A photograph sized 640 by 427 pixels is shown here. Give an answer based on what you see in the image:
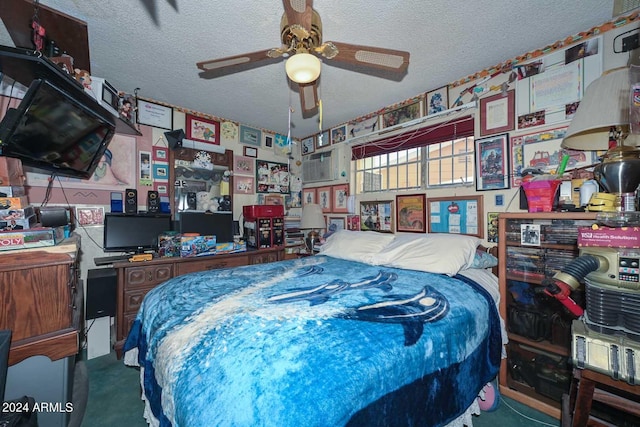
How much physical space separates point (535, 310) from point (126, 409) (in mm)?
2994

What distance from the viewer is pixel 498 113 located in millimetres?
2324

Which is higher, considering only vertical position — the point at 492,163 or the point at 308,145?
the point at 308,145

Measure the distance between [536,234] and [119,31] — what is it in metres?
3.39

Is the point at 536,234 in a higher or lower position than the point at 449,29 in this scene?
lower

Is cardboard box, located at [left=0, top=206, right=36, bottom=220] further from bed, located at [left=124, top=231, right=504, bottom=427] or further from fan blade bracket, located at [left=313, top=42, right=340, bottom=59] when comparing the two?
fan blade bracket, located at [left=313, top=42, right=340, bottom=59]

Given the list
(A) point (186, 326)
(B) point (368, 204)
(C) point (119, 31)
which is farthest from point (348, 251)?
(C) point (119, 31)

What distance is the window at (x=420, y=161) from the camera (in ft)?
8.57

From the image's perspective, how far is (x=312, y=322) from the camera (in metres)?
1.19

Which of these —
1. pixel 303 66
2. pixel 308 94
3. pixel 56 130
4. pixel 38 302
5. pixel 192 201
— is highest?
pixel 308 94

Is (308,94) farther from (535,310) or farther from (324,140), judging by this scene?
(535,310)

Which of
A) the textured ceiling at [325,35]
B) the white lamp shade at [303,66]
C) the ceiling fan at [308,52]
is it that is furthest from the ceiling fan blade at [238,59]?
the textured ceiling at [325,35]

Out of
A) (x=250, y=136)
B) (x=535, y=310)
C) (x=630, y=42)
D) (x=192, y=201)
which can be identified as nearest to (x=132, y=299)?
(x=192, y=201)

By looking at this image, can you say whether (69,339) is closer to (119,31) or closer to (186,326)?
(186,326)

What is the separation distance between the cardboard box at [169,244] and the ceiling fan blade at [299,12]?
2492 millimetres
